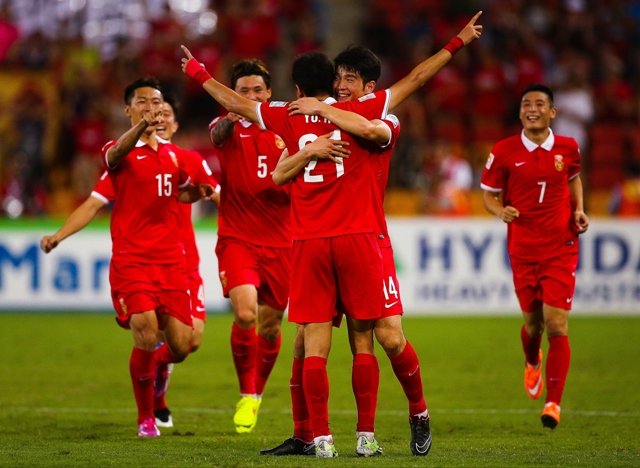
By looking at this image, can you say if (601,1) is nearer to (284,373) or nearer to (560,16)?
(560,16)

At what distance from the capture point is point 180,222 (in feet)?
32.0

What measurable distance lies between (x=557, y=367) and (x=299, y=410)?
268cm

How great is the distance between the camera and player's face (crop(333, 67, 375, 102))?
7629 mm

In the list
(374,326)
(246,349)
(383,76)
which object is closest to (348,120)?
(374,326)

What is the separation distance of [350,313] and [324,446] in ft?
2.71

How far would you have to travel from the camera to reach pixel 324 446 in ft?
24.0

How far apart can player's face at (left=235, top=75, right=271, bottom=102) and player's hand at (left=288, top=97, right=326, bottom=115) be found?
6.27 feet

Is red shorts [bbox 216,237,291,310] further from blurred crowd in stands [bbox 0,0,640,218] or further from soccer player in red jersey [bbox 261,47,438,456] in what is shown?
blurred crowd in stands [bbox 0,0,640,218]

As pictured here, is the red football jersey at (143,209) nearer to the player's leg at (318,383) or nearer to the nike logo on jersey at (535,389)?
the player's leg at (318,383)

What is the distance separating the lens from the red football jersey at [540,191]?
1002cm

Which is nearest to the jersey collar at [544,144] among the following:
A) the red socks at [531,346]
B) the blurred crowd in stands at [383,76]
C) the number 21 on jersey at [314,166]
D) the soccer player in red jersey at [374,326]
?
the red socks at [531,346]

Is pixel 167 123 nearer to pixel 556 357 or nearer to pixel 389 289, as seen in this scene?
pixel 389 289

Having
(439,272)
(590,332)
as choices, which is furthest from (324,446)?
(439,272)

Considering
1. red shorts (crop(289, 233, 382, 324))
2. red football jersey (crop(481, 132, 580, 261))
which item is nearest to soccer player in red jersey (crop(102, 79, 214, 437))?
red shorts (crop(289, 233, 382, 324))
